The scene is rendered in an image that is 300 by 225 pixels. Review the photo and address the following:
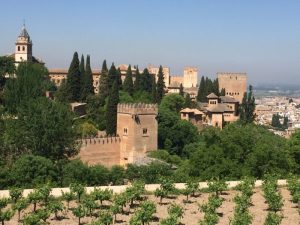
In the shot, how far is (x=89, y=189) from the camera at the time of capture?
22531 mm

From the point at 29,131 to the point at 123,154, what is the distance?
29.5 feet

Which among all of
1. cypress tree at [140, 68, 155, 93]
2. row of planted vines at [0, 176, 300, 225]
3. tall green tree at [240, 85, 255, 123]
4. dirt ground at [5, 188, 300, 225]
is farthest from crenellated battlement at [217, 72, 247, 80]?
dirt ground at [5, 188, 300, 225]

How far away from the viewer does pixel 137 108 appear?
4412 centimetres

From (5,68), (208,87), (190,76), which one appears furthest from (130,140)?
(190,76)

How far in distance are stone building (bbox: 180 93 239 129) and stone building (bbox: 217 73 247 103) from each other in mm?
8713

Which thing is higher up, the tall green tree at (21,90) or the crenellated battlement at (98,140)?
the tall green tree at (21,90)

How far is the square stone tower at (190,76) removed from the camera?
299 feet

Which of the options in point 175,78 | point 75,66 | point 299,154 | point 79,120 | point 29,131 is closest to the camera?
point 299,154

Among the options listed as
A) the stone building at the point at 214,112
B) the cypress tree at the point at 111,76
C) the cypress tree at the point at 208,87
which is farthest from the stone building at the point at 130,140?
the cypress tree at the point at 208,87

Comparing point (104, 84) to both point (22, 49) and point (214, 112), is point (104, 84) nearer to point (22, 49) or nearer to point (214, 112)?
point (214, 112)

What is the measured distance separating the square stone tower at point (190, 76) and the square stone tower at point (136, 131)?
4682cm

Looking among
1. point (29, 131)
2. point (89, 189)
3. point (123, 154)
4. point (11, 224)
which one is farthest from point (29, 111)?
point (11, 224)

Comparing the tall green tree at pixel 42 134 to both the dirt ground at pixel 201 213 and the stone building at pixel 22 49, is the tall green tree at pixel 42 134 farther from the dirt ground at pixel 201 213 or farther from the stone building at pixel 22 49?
the stone building at pixel 22 49

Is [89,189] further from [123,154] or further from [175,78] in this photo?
[175,78]
